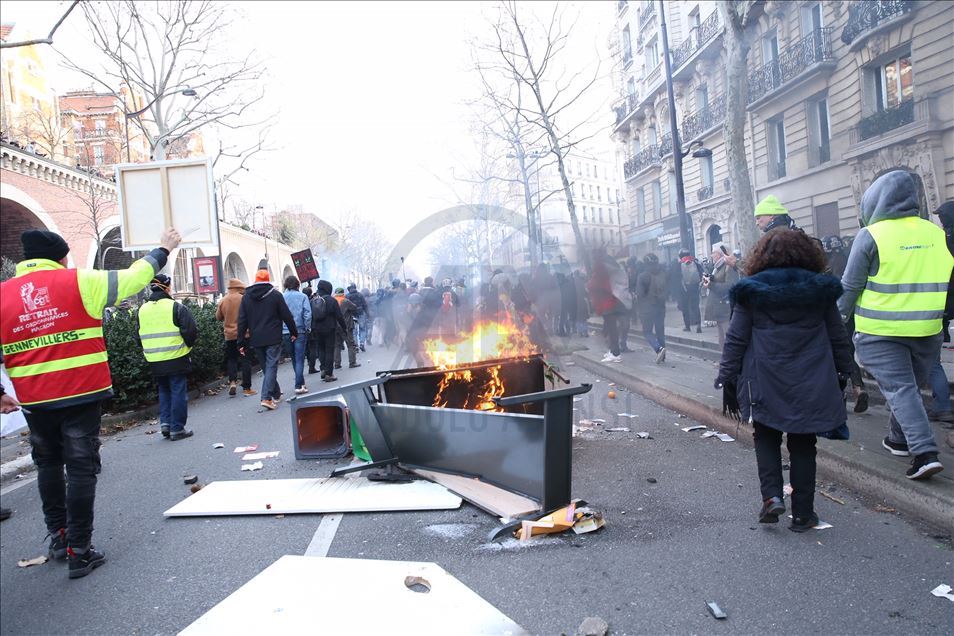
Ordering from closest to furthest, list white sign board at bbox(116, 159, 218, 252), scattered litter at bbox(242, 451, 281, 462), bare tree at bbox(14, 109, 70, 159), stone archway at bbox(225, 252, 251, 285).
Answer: scattered litter at bbox(242, 451, 281, 462)
white sign board at bbox(116, 159, 218, 252)
bare tree at bbox(14, 109, 70, 159)
stone archway at bbox(225, 252, 251, 285)

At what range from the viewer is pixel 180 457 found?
6332 mm

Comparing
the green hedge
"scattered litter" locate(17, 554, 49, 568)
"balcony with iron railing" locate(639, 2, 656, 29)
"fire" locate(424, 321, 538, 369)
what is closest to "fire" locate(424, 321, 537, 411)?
"fire" locate(424, 321, 538, 369)

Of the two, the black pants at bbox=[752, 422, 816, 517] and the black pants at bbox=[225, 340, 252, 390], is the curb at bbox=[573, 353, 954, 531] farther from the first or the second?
the black pants at bbox=[225, 340, 252, 390]

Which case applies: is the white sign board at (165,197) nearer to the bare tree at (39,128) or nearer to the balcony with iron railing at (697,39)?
the balcony with iron railing at (697,39)

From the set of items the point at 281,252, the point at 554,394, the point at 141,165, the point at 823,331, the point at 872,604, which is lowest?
the point at 872,604

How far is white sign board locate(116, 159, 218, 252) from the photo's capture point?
10.9 meters

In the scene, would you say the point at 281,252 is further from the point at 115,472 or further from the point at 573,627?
the point at 573,627

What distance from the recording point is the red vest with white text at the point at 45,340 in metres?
3.67

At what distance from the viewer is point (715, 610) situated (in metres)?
2.75

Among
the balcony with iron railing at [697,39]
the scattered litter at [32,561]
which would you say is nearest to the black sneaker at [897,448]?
the scattered litter at [32,561]

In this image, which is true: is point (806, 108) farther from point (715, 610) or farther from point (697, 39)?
point (715, 610)

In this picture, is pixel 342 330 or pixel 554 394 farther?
pixel 342 330

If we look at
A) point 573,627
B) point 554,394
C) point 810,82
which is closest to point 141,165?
point 554,394

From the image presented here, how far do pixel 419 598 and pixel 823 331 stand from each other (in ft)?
8.73
